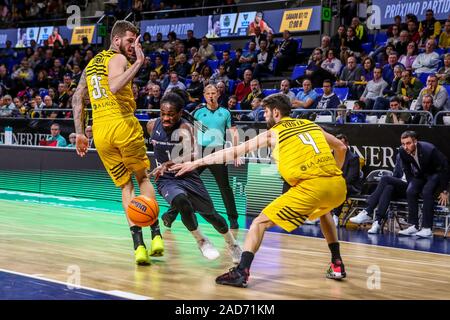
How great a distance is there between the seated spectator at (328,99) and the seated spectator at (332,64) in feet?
6.24

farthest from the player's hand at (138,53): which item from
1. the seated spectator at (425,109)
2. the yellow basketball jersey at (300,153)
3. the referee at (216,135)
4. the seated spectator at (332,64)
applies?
the seated spectator at (332,64)

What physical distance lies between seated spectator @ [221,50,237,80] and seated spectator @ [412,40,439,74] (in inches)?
199

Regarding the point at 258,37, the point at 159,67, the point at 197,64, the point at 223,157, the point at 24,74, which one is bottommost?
the point at 24,74

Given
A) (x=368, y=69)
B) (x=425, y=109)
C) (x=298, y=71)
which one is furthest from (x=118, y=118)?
(x=298, y=71)

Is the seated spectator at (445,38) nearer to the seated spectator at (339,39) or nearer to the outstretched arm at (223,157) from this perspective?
the seated spectator at (339,39)

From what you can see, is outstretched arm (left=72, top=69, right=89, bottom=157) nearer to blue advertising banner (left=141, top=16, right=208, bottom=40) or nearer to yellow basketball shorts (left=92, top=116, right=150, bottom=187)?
yellow basketball shorts (left=92, top=116, right=150, bottom=187)

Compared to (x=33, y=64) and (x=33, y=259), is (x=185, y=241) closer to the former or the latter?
(x=33, y=259)

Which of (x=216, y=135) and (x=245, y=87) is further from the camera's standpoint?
(x=245, y=87)

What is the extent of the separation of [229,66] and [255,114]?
4.60 metres

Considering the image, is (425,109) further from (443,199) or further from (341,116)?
(443,199)

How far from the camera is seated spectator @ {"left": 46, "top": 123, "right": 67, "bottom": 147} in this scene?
1733cm

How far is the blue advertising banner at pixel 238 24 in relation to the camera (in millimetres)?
19898

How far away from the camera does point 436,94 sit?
42.7 ft

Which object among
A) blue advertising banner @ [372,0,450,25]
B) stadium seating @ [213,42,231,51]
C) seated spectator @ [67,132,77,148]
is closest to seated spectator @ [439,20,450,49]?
blue advertising banner @ [372,0,450,25]
